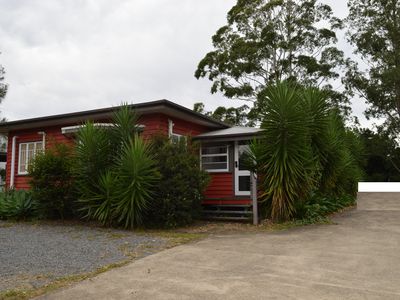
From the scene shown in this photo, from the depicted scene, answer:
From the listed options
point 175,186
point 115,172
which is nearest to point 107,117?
point 115,172

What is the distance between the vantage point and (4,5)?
11.8 m

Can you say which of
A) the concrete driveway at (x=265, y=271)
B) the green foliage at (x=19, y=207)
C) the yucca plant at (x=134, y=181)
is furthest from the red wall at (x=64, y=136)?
the concrete driveway at (x=265, y=271)

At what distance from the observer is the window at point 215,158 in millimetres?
12867

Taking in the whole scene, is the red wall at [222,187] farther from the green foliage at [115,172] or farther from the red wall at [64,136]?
the green foliage at [115,172]

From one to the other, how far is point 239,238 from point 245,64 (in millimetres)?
17859

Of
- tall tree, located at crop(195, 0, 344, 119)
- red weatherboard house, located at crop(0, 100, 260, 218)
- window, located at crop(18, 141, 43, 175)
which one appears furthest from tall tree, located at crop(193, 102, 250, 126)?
window, located at crop(18, 141, 43, 175)

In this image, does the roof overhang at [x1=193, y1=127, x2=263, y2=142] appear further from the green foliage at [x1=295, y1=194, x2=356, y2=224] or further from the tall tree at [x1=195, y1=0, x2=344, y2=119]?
the tall tree at [x1=195, y1=0, x2=344, y2=119]

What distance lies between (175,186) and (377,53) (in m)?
21.4

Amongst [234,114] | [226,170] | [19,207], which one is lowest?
[19,207]

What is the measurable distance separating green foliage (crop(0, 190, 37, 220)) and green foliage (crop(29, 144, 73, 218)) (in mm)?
702

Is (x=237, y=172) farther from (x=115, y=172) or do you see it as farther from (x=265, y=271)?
(x=265, y=271)

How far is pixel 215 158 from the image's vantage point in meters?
13.1

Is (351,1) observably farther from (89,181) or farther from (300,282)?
(300,282)

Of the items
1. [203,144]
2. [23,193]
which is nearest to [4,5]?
[23,193]
